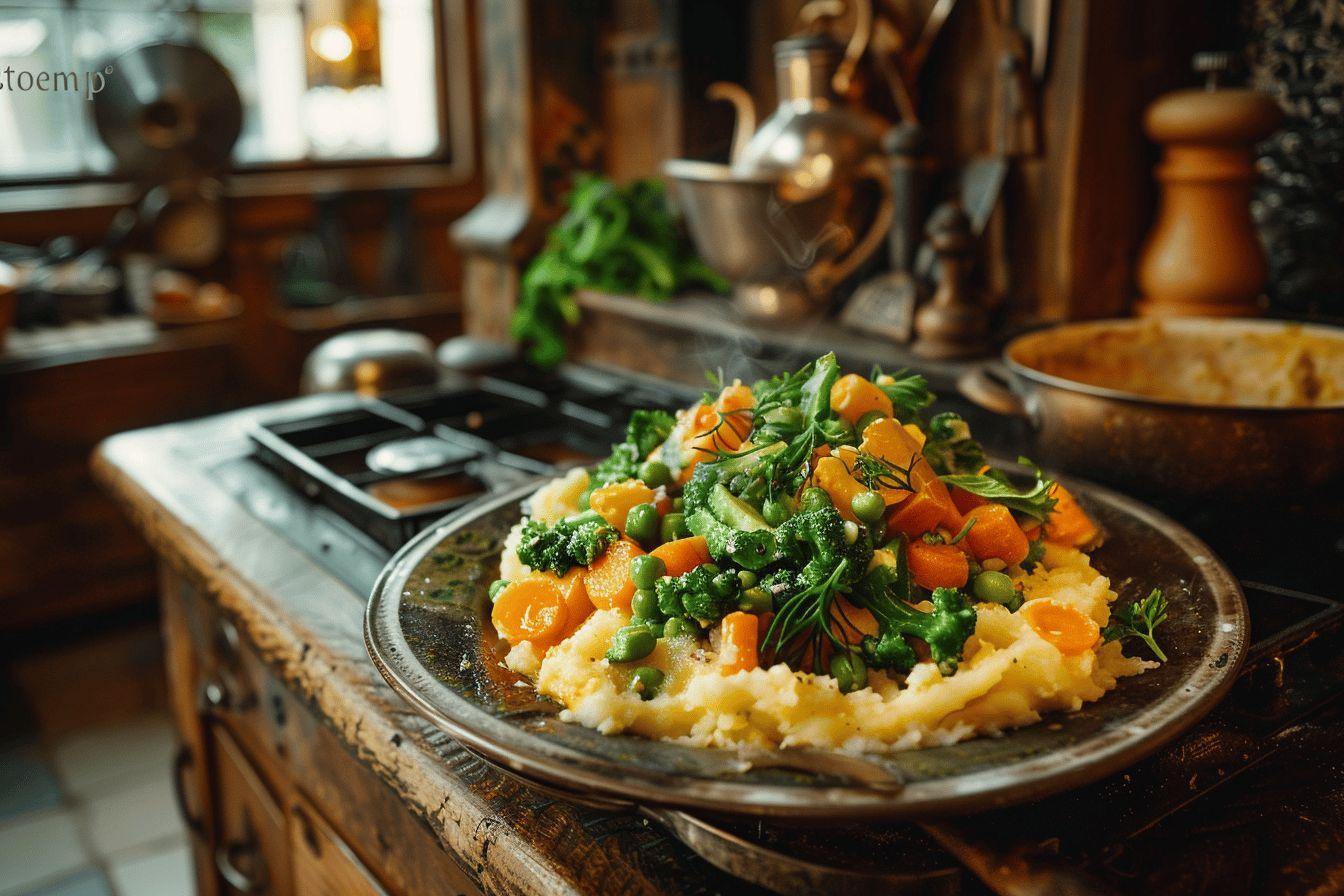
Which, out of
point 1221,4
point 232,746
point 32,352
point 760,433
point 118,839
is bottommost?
point 118,839

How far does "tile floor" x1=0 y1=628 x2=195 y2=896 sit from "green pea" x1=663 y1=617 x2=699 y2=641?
2.26 meters

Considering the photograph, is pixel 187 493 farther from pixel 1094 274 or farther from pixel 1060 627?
pixel 1094 274

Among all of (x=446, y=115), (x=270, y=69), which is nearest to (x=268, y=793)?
(x=270, y=69)

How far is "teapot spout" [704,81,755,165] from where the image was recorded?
2711 mm

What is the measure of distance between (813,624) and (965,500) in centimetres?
27

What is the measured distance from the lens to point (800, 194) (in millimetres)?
2338

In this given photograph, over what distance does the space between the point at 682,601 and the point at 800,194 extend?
1.55m

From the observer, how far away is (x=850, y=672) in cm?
91

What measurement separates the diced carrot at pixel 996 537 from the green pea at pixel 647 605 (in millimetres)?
316

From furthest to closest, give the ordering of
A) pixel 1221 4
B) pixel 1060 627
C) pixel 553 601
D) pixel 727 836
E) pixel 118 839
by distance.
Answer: pixel 118 839 → pixel 1221 4 → pixel 553 601 → pixel 1060 627 → pixel 727 836

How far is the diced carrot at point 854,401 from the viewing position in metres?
1.14

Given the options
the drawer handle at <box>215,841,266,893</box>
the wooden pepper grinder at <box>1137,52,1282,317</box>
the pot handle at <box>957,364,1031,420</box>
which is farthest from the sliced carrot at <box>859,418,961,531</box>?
the drawer handle at <box>215,841,266,893</box>

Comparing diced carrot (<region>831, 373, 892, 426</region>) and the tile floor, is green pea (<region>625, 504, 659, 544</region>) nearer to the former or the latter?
diced carrot (<region>831, 373, 892, 426</region>)

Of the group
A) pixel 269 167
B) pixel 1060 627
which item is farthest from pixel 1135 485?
pixel 269 167
